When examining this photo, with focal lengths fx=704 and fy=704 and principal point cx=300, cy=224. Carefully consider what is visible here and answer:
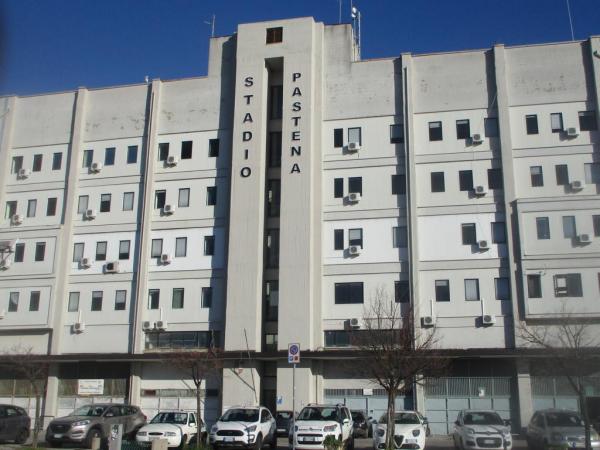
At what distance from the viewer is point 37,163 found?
45.7m

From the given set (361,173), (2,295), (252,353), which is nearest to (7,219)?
(2,295)

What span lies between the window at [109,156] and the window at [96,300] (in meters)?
8.25

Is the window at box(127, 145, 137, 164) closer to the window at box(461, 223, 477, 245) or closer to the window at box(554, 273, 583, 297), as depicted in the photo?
the window at box(461, 223, 477, 245)

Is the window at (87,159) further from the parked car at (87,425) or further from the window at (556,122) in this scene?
the window at (556,122)

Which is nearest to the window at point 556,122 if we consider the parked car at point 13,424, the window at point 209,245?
the window at point 209,245

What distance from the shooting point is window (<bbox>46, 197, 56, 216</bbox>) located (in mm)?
44281

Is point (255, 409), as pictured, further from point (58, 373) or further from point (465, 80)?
point (465, 80)

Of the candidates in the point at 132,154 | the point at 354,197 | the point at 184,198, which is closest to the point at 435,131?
the point at 354,197

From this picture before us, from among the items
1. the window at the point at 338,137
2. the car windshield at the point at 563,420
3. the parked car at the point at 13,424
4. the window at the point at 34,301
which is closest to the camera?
the car windshield at the point at 563,420

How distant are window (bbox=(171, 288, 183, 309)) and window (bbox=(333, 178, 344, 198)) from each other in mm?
10541

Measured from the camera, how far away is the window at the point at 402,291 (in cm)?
3784

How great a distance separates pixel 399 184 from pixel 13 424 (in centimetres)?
2302

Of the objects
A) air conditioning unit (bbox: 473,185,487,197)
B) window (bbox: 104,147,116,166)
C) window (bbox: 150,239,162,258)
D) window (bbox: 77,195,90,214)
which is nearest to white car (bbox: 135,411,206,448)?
window (bbox: 150,239,162,258)

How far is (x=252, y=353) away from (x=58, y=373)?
12.5 meters
